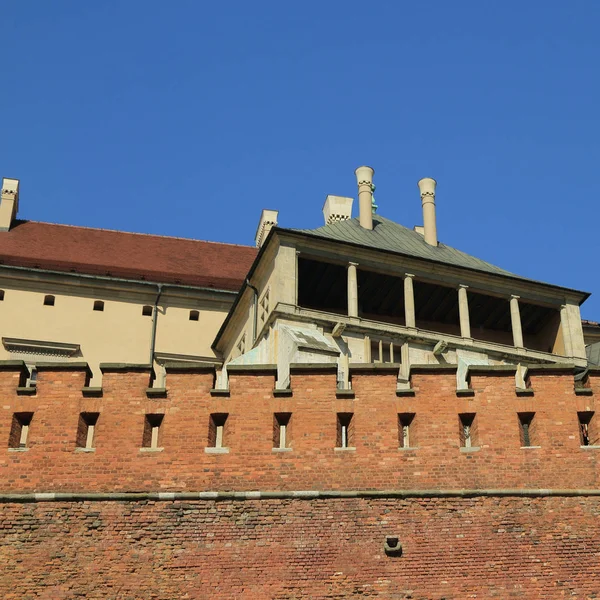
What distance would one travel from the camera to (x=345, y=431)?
1426cm

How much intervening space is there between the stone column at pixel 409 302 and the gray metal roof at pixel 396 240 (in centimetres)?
65

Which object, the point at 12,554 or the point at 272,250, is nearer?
the point at 12,554

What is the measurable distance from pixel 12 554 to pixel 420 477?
490cm

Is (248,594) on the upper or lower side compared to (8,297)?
lower

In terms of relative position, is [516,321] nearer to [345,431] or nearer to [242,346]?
[242,346]

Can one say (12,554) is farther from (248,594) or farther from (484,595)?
(484,595)

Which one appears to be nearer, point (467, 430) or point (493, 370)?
point (467, 430)

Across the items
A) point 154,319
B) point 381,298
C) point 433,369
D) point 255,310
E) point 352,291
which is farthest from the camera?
point 154,319

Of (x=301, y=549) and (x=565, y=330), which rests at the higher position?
(x=565, y=330)

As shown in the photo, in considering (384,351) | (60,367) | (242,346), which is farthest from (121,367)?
(242,346)

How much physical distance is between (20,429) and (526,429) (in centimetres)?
636

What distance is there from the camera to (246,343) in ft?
97.1

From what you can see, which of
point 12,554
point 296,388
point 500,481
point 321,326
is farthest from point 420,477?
point 321,326

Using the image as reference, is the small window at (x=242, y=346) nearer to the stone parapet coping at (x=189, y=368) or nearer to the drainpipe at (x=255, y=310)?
the drainpipe at (x=255, y=310)
